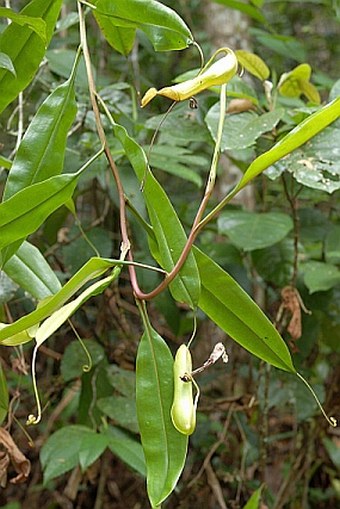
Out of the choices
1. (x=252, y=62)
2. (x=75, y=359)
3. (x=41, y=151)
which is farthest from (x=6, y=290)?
(x=252, y=62)

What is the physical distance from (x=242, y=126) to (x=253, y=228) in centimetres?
18

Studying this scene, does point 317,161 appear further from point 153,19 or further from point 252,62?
point 153,19

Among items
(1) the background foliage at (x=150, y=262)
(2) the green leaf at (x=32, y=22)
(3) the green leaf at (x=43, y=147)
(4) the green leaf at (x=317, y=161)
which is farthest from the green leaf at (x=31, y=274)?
(4) the green leaf at (x=317, y=161)

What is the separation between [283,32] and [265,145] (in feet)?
4.93

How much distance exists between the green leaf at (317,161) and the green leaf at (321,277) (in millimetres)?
173

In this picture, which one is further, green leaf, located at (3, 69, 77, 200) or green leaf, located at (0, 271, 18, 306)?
green leaf, located at (0, 271, 18, 306)

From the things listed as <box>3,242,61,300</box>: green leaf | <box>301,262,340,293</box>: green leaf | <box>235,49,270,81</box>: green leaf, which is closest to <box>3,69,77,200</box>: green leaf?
<box>3,242,61,300</box>: green leaf

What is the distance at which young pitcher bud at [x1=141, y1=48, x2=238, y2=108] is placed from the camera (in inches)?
19.4

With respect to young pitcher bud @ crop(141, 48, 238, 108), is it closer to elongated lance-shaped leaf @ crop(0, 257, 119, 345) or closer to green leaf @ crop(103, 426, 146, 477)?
elongated lance-shaped leaf @ crop(0, 257, 119, 345)

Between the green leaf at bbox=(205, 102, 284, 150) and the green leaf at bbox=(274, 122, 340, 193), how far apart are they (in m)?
0.05

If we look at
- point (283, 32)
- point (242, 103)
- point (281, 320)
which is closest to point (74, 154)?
point (242, 103)

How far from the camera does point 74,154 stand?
3.43 feet

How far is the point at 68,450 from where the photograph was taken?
881mm

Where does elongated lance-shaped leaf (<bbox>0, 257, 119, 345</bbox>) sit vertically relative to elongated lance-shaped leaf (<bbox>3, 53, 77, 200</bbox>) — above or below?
below
